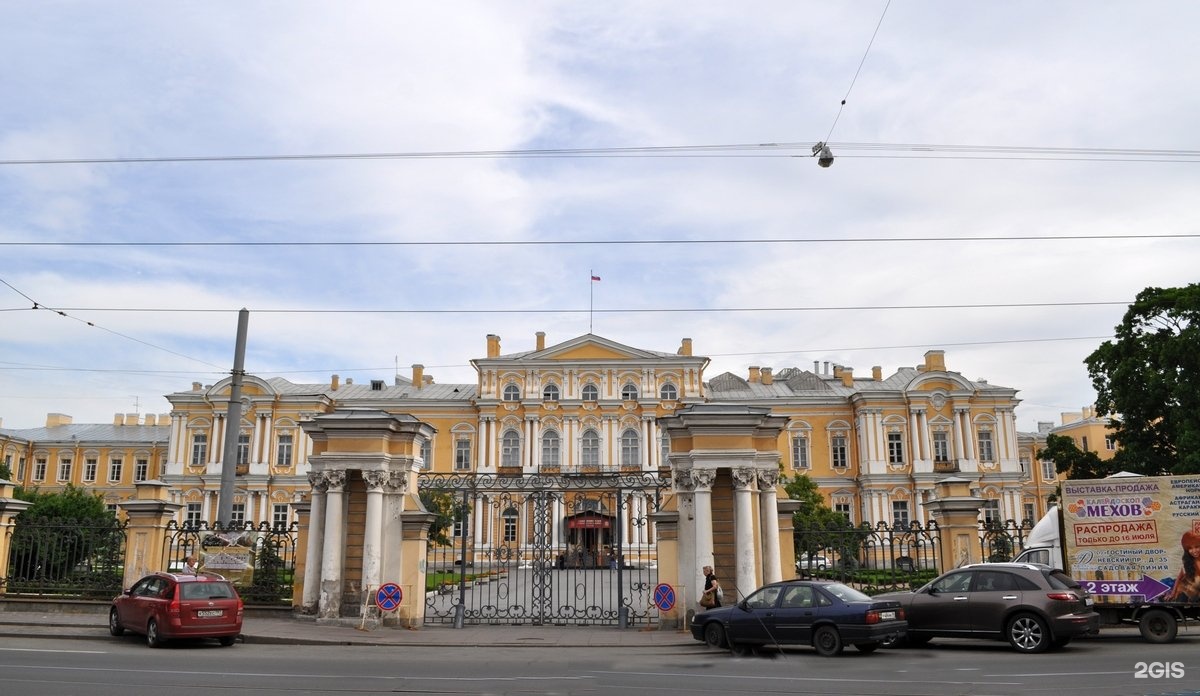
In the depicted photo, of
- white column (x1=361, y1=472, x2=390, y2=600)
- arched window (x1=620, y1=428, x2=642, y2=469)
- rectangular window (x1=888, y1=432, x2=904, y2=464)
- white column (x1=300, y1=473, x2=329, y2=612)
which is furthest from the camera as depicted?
rectangular window (x1=888, y1=432, x2=904, y2=464)

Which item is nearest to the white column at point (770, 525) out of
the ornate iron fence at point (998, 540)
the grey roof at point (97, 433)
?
the ornate iron fence at point (998, 540)

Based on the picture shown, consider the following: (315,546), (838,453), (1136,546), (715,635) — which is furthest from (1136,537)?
(838,453)

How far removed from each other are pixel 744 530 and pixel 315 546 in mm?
8167

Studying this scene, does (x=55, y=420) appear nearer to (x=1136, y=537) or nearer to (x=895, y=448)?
(x=895, y=448)

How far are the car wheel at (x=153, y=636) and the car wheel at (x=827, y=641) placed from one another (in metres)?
10.00

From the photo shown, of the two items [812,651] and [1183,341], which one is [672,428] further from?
[1183,341]

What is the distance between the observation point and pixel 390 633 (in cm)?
1612

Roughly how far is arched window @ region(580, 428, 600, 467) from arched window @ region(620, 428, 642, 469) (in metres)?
1.63

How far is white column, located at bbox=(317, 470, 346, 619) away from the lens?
16797 mm

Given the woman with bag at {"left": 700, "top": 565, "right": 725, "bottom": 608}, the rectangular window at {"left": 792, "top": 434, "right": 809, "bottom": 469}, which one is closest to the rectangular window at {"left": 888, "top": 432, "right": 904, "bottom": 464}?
the rectangular window at {"left": 792, "top": 434, "right": 809, "bottom": 469}

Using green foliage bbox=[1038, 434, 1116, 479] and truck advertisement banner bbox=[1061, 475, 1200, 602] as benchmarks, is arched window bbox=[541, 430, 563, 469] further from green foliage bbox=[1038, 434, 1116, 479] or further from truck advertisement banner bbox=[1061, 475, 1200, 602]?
truck advertisement banner bbox=[1061, 475, 1200, 602]

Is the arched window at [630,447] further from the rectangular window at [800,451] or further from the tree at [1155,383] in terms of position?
the tree at [1155,383]

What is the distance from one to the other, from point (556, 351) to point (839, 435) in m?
19.8

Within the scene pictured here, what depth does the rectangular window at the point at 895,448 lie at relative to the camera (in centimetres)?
5878
